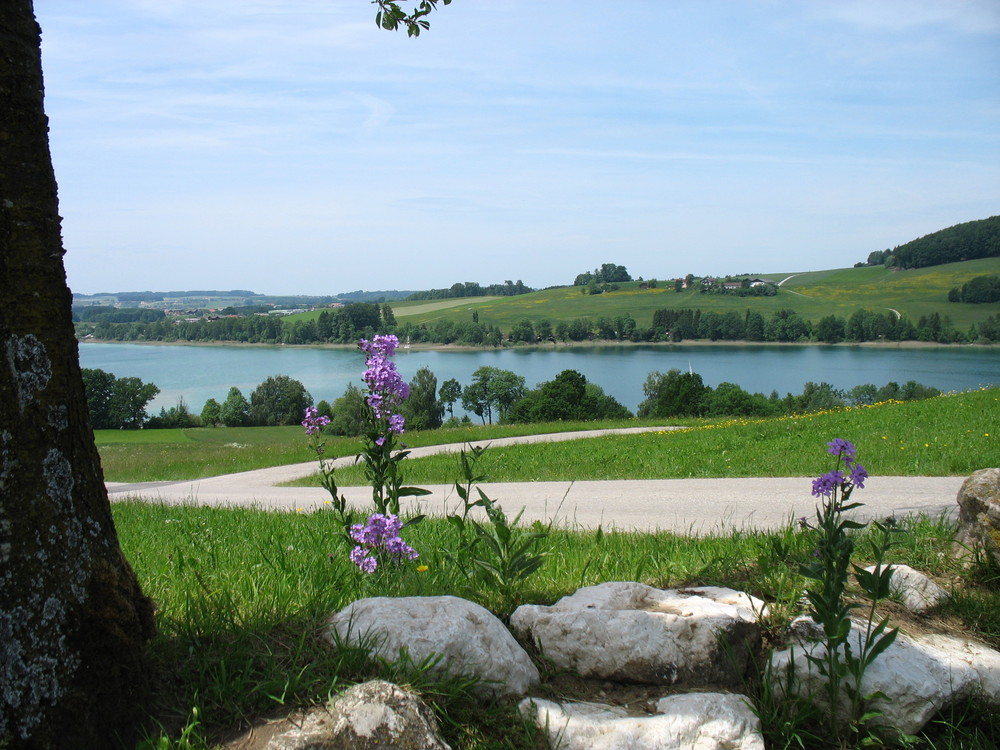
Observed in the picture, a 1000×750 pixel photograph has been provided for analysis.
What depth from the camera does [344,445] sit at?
20.0 metres

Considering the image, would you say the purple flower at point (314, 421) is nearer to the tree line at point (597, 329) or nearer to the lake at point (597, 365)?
the lake at point (597, 365)

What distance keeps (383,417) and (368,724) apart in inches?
67.4

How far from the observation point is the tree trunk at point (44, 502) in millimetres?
2201

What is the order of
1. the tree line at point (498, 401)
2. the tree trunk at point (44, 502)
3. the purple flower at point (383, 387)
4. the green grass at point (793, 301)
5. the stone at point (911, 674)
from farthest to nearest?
the green grass at point (793, 301)
the tree line at point (498, 401)
the purple flower at point (383, 387)
the stone at point (911, 674)
the tree trunk at point (44, 502)

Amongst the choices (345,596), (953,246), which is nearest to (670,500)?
(345,596)

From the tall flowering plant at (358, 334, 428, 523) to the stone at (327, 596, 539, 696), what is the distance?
82 centimetres

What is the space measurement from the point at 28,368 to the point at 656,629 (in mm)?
2585

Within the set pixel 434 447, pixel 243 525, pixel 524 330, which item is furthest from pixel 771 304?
pixel 243 525

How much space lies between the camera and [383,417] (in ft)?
12.3

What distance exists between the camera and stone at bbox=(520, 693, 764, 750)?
2.58m

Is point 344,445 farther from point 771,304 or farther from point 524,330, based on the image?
point 771,304

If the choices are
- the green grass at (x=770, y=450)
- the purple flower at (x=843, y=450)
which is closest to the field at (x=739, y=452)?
the green grass at (x=770, y=450)

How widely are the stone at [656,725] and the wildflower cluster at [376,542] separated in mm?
1236

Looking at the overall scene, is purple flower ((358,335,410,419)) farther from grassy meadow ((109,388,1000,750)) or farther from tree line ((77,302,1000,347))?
tree line ((77,302,1000,347))
